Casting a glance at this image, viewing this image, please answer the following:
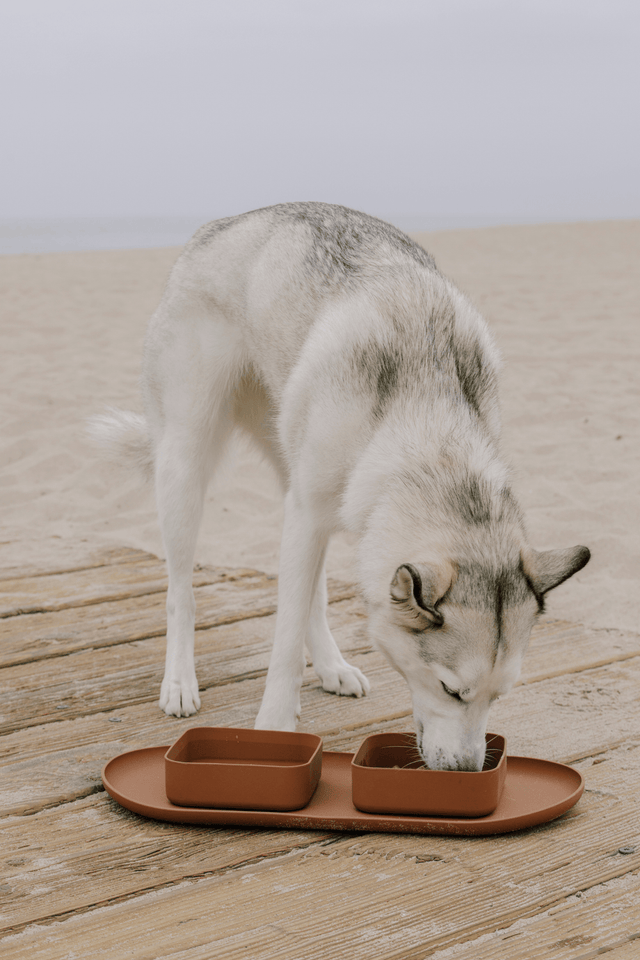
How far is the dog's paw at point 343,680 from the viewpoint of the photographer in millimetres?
3020

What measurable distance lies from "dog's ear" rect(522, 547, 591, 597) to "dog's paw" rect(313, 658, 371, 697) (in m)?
1.03

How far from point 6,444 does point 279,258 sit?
12.0 feet

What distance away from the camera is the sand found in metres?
4.45

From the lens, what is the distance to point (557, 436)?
6.24 m

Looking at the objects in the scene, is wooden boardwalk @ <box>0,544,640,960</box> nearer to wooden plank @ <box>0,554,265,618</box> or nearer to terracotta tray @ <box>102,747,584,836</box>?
terracotta tray @ <box>102,747,584,836</box>

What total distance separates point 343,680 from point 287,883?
113 cm

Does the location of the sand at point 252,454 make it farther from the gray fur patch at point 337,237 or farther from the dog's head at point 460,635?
the gray fur patch at point 337,237

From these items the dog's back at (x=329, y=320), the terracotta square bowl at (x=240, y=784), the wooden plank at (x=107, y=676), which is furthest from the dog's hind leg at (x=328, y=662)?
the terracotta square bowl at (x=240, y=784)

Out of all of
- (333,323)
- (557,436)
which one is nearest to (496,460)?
(333,323)

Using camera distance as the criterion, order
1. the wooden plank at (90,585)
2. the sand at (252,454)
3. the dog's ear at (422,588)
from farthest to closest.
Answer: the sand at (252,454) < the wooden plank at (90,585) < the dog's ear at (422,588)

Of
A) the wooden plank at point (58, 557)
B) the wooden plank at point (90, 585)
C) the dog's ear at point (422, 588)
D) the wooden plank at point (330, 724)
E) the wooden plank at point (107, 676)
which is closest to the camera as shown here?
the dog's ear at point (422, 588)

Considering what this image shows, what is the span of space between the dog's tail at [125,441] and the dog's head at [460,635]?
182cm

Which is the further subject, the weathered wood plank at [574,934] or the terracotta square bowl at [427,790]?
the terracotta square bowl at [427,790]

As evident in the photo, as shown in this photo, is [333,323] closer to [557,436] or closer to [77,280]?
[557,436]
